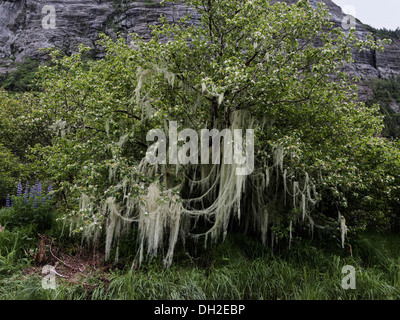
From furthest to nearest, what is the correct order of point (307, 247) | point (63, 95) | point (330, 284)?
point (63, 95) → point (307, 247) → point (330, 284)

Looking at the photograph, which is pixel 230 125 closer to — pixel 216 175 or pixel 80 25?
pixel 216 175

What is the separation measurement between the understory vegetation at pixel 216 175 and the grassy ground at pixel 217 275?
0.03 meters

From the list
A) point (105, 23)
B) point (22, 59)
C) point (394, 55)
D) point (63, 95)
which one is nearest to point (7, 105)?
point (63, 95)

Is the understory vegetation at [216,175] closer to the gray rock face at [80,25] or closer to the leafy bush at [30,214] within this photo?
the leafy bush at [30,214]

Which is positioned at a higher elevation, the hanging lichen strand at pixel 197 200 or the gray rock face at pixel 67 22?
the gray rock face at pixel 67 22

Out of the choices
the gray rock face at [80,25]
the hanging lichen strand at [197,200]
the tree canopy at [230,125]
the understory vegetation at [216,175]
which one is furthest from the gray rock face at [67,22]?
the hanging lichen strand at [197,200]

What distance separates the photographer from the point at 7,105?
15344 mm

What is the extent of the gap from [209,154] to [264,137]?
1189 mm

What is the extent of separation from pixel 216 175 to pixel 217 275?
196 cm

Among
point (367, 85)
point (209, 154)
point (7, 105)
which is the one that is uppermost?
point (367, 85)

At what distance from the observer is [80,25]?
5822cm

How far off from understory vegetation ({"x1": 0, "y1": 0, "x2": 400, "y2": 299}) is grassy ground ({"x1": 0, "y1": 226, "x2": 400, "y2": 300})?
0.09ft

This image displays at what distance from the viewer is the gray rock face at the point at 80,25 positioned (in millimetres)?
55031

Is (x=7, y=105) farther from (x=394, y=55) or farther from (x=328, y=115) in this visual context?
(x=394, y=55)
